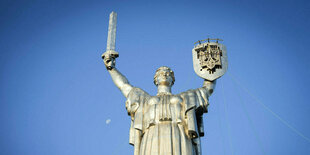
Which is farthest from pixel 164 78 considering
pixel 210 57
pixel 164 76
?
pixel 210 57

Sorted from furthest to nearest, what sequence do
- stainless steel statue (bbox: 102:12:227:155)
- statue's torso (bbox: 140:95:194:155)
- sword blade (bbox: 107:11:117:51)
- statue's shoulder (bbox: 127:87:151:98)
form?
1. sword blade (bbox: 107:11:117:51)
2. statue's shoulder (bbox: 127:87:151:98)
3. stainless steel statue (bbox: 102:12:227:155)
4. statue's torso (bbox: 140:95:194:155)

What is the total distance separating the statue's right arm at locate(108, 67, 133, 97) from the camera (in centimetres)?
1352

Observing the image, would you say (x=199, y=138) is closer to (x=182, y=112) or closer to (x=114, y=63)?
(x=182, y=112)

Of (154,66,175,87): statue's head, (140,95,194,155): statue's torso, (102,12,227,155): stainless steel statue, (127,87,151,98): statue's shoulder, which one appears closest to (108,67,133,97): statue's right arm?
(102,12,227,155): stainless steel statue

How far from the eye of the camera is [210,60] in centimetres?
1373

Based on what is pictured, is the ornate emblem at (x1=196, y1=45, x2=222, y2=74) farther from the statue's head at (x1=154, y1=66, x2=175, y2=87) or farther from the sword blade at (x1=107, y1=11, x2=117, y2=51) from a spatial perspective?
the sword blade at (x1=107, y1=11, x2=117, y2=51)

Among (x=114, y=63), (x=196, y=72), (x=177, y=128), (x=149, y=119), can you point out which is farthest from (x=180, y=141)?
(x=114, y=63)

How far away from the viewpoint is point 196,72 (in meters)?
13.7

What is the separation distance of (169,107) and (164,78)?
151 cm

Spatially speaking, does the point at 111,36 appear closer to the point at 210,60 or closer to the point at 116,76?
the point at 116,76

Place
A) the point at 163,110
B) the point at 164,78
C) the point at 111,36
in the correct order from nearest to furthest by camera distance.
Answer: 1. the point at 163,110
2. the point at 164,78
3. the point at 111,36

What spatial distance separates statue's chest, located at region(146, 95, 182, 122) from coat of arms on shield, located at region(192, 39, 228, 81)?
1550mm

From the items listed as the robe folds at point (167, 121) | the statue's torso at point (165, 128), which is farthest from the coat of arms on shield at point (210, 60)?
the statue's torso at point (165, 128)

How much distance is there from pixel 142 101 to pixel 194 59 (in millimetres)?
2436
